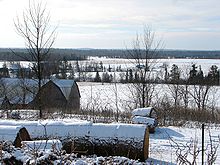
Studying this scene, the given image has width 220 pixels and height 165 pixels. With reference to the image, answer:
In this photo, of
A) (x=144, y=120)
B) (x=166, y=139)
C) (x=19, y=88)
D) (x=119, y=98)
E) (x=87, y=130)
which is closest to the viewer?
(x=87, y=130)

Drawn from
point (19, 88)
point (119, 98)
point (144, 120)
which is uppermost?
point (144, 120)

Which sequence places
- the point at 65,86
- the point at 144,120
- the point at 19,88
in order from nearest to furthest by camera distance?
the point at 144,120 < the point at 19,88 < the point at 65,86

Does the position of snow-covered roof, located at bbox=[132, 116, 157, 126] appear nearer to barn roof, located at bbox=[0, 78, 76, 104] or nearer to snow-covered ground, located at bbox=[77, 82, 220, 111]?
snow-covered ground, located at bbox=[77, 82, 220, 111]

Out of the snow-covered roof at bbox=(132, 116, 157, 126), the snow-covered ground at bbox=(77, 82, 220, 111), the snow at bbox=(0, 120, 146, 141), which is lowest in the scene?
the snow-covered ground at bbox=(77, 82, 220, 111)

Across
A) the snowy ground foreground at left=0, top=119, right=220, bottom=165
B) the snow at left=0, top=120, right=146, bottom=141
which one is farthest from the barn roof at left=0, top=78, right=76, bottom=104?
the snow at left=0, top=120, right=146, bottom=141

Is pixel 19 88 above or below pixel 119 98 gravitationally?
above

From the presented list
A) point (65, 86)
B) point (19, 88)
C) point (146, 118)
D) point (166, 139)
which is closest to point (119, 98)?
point (65, 86)

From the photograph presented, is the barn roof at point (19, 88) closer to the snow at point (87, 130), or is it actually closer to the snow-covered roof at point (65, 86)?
the snow-covered roof at point (65, 86)

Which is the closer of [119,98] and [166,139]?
[166,139]

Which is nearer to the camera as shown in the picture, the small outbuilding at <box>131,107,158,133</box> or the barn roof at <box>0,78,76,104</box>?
the small outbuilding at <box>131,107,158,133</box>

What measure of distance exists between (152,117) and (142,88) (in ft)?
17.2

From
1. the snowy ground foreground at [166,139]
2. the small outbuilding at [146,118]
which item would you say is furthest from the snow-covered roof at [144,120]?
the snowy ground foreground at [166,139]

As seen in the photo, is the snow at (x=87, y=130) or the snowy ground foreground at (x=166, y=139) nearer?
the snow at (x=87, y=130)

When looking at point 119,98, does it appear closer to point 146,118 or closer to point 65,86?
point 65,86
